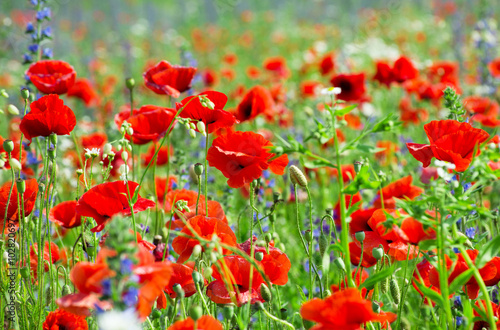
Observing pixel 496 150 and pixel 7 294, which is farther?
pixel 7 294

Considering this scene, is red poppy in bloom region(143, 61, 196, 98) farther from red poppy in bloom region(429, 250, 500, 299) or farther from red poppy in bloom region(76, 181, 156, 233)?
red poppy in bloom region(429, 250, 500, 299)

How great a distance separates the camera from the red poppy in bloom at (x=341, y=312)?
77 centimetres

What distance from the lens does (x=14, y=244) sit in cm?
137

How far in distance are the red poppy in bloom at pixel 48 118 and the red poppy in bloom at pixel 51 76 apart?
0.31 meters

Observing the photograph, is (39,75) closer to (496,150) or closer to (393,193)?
(393,193)

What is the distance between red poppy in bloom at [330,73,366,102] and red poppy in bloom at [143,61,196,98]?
129 centimetres

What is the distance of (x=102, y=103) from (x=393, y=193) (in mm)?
3347

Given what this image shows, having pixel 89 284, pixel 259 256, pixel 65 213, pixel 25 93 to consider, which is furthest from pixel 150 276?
pixel 25 93

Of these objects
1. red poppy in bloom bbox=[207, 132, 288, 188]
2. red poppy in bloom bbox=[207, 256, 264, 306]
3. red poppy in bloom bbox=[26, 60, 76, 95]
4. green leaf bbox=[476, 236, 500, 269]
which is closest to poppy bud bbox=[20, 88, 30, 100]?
red poppy in bloom bbox=[26, 60, 76, 95]

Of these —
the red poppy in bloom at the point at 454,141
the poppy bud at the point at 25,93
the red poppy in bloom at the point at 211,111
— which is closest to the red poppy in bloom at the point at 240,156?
the red poppy in bloom at the point at 211,111

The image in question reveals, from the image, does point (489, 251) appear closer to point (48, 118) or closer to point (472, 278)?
point (472, 278)

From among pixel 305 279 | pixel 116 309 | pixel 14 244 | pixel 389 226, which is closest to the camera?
pixel 116 309

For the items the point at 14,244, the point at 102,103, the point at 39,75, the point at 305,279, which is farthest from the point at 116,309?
the point at 102,103

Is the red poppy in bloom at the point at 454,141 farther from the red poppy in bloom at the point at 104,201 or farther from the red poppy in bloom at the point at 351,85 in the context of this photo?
the red poppy in bloom at the point at 351,85
